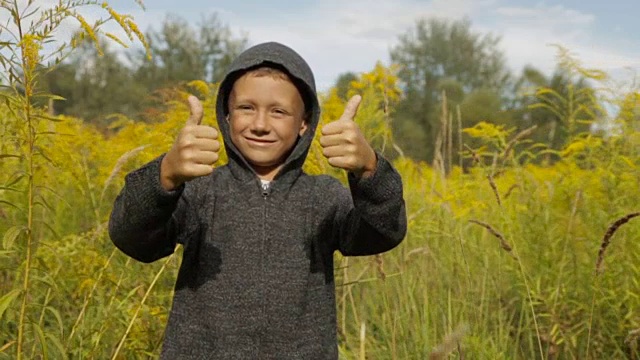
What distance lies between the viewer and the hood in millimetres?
1820

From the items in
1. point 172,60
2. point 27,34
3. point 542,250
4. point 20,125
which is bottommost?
point 542,250

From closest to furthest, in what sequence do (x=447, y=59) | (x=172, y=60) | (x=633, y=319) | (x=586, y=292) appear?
(x=633, y=319) < (x=586, y=292) < (x=172, y=60) < (x=447, y=59)

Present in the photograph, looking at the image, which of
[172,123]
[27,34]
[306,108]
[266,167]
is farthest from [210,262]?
[172,123]

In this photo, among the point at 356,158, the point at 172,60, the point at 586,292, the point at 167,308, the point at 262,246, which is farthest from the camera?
the point at 172,60

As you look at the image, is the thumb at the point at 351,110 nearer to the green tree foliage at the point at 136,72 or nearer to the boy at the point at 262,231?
the boy at the point at 262,231

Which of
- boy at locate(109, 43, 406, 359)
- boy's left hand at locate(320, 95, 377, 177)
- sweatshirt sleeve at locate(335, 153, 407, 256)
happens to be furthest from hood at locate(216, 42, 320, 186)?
boy's left hand at locate(320, 95, 377, 177)

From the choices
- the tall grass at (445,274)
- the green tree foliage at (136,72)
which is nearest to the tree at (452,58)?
the green tree foliage at (136,72)

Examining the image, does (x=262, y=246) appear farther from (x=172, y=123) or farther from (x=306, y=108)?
(x=172, y=123)

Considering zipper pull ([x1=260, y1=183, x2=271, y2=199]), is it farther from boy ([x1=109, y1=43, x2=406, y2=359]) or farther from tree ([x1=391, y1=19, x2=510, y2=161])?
tree ([x1=391, y1=19, x2=510, y2=161])

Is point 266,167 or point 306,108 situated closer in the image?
point 266,167

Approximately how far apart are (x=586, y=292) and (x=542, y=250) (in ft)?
0.75

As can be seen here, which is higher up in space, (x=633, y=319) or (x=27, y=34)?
(x=27, y=34)

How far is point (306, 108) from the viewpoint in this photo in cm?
Answer: 197

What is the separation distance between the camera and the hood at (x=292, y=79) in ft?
5.97
